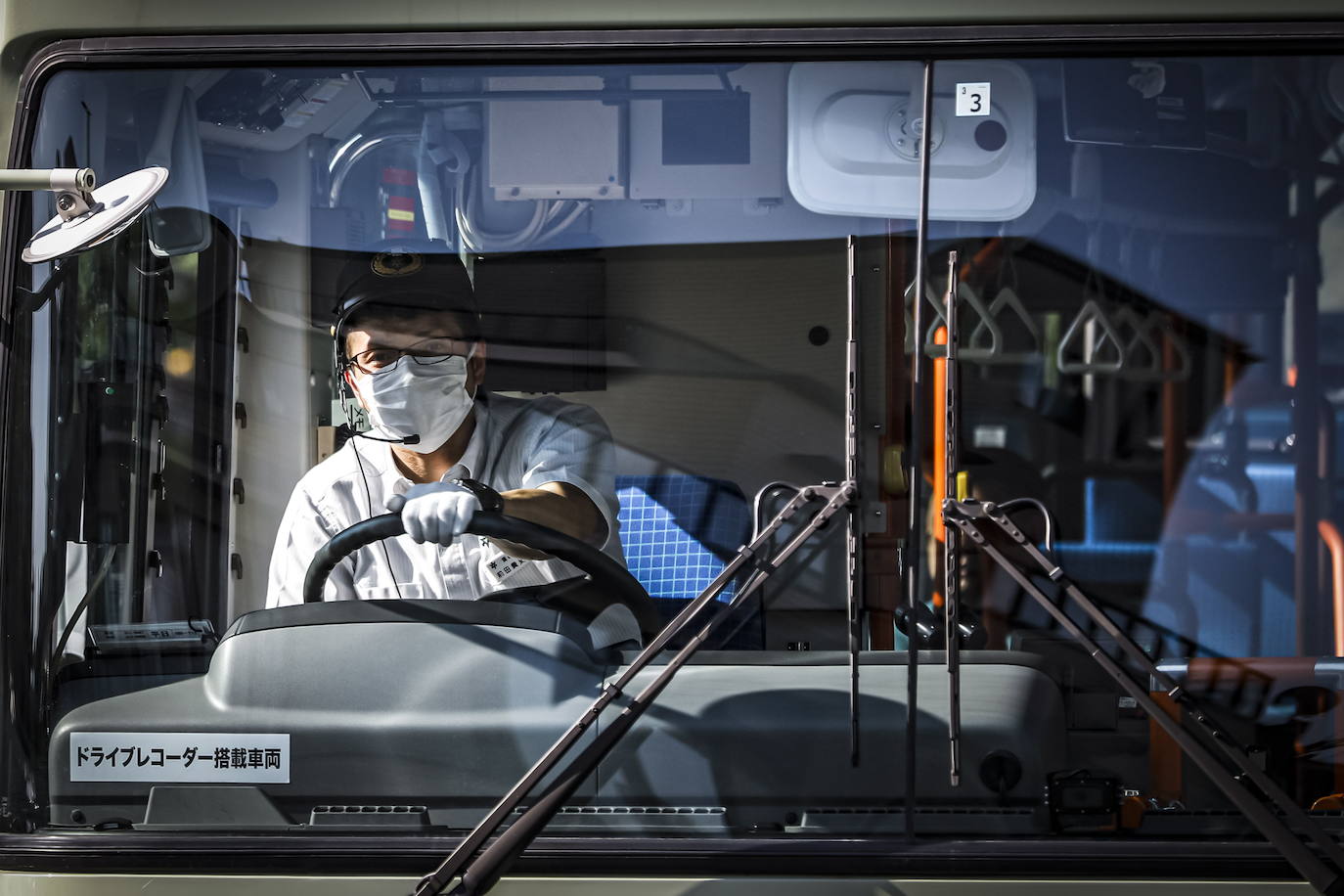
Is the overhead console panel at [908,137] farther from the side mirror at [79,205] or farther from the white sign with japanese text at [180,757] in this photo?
the white sign with japanese text at [180,757]

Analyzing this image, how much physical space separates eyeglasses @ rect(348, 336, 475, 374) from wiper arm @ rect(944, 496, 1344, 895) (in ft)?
2.45

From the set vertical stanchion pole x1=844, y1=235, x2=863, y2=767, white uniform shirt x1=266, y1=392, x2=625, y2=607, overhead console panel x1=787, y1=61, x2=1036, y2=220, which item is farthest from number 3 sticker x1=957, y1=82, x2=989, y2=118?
white uniform shirt x1=266, y1=392, x2=625, y2=607

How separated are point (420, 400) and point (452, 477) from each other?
13 cm

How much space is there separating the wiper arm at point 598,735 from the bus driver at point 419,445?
0.22 meters

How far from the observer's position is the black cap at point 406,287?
1.89 metres

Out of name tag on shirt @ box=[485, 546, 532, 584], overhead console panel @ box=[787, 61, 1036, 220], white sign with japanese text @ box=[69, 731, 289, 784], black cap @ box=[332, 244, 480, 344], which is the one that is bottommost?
white sign with japanese text @ box=[69, 731, 289, 784]

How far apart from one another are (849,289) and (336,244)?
78 centimetres

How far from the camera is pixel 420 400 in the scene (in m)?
1.89

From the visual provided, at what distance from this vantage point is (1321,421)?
6.33 ft

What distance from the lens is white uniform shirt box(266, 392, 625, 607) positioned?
183 cm

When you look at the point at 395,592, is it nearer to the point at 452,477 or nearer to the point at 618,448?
the point at 452,477

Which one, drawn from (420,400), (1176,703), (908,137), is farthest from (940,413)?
(420,400)

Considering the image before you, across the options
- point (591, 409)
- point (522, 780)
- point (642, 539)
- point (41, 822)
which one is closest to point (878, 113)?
point (591, 409)

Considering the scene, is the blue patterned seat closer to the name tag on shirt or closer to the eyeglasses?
the name tag on shirt
